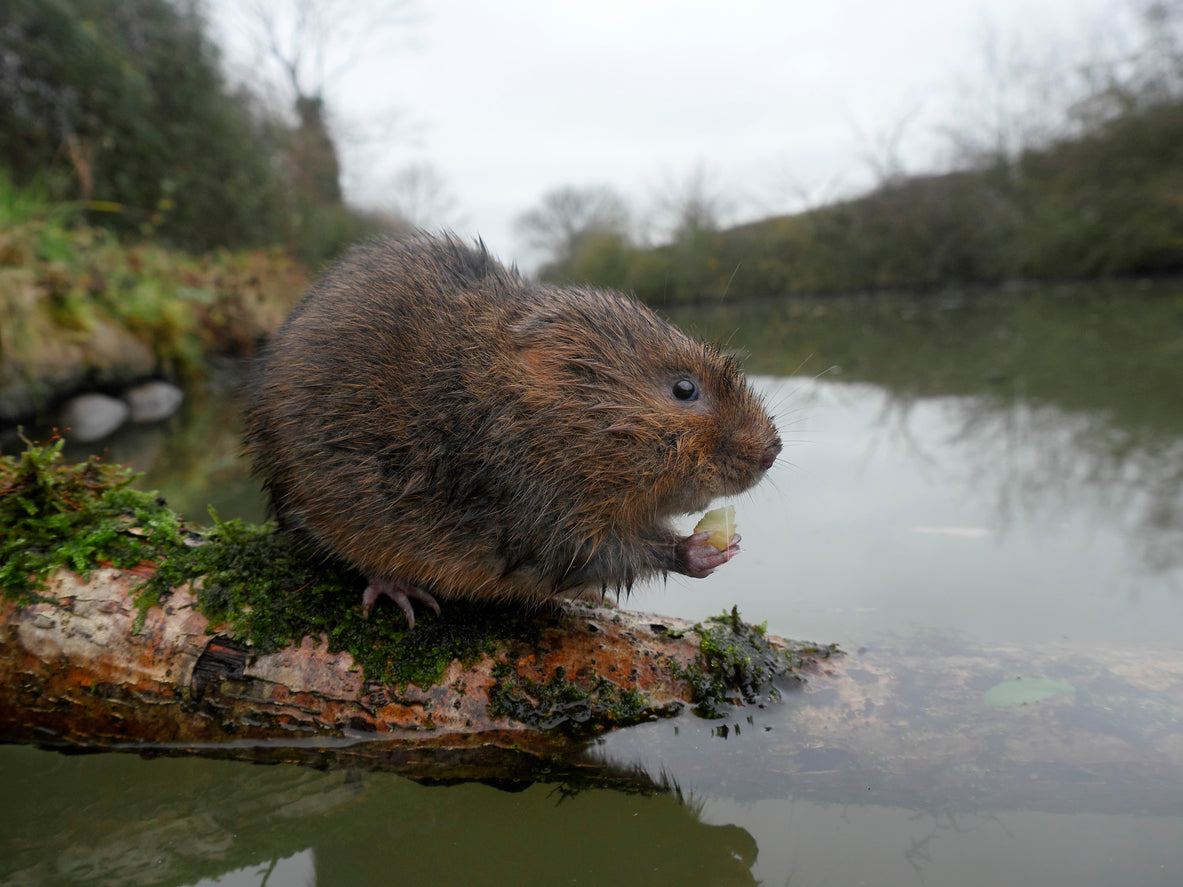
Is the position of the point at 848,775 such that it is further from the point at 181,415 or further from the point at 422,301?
the point at 181,415

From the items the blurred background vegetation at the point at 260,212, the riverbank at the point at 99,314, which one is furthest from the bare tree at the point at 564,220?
the riverbank at the point at 99,314

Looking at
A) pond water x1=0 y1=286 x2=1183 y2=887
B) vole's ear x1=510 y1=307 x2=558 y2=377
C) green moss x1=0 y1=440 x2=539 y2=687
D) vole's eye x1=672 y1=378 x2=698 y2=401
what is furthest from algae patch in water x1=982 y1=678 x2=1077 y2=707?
vole's ear x1=510 y1=307 x2=558 y2=377

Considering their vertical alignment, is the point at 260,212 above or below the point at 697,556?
above

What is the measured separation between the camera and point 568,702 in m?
2.71

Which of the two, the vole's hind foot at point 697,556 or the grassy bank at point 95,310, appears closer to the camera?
the vole's hind foot at point 697,556

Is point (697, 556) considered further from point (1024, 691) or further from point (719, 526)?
point (1024, 691)

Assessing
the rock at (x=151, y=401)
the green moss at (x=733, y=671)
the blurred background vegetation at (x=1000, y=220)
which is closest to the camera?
the green moss at (x=733, y=671)

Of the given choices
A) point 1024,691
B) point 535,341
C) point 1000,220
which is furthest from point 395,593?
point 1000,220

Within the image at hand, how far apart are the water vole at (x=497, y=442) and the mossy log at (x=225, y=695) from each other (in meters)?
0.36

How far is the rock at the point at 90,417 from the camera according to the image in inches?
360

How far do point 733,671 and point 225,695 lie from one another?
1.97 m

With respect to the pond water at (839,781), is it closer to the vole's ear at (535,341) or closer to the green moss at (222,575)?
the green moss at (222,575)

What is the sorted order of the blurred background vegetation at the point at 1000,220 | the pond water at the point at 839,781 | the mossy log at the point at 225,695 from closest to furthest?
1. the pond water at the point at 839,781
2. the mossy log at the point at 225,695
3. the blurred background vegetation at the point at 1000,220

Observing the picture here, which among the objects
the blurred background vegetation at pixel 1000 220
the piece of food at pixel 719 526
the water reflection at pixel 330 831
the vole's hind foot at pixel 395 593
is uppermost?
the blurred background vegetation at pixel 1000 220
